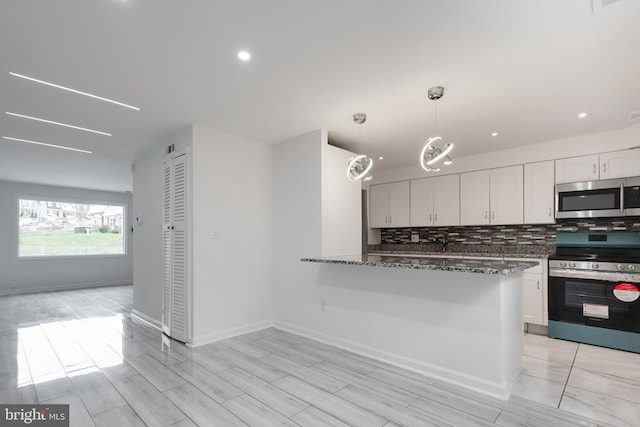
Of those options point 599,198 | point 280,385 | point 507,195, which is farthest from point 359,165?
point 599,198

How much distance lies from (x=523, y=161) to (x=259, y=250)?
3966mm

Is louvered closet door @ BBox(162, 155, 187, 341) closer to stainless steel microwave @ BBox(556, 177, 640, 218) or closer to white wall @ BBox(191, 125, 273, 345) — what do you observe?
white wall @ BBox(191, 125, 273, 345)

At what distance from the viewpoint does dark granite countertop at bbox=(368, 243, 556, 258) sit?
14.9 feet

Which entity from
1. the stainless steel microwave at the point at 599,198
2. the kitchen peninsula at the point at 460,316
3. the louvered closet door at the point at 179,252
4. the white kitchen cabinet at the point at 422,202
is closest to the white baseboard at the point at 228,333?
the louvered closet door at the point at 179,252

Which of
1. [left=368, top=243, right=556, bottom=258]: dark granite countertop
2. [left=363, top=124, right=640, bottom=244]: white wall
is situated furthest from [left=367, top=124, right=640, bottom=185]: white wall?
[left=368, top=243, right=556, bottom=258]: dark granite countertop

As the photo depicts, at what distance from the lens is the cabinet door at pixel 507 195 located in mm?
4520

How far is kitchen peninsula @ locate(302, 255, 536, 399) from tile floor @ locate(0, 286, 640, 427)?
0.15 metres

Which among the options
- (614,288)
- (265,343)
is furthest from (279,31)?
(614,288)

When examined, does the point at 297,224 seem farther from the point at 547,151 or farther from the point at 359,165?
the point at 547,151

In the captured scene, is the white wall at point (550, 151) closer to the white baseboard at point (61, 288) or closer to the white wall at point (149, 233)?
the white wall at point (149, 233)

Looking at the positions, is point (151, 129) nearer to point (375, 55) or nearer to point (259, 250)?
point (259, 250)

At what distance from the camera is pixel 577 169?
4105 millimetres

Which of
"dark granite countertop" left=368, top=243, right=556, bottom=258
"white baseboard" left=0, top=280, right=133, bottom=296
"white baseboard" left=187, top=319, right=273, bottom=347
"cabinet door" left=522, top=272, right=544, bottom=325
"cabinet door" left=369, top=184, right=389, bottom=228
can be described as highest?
"cabinet door" left=369, top=184, right=389, bottom=228

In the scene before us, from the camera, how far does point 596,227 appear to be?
13.8 feet
